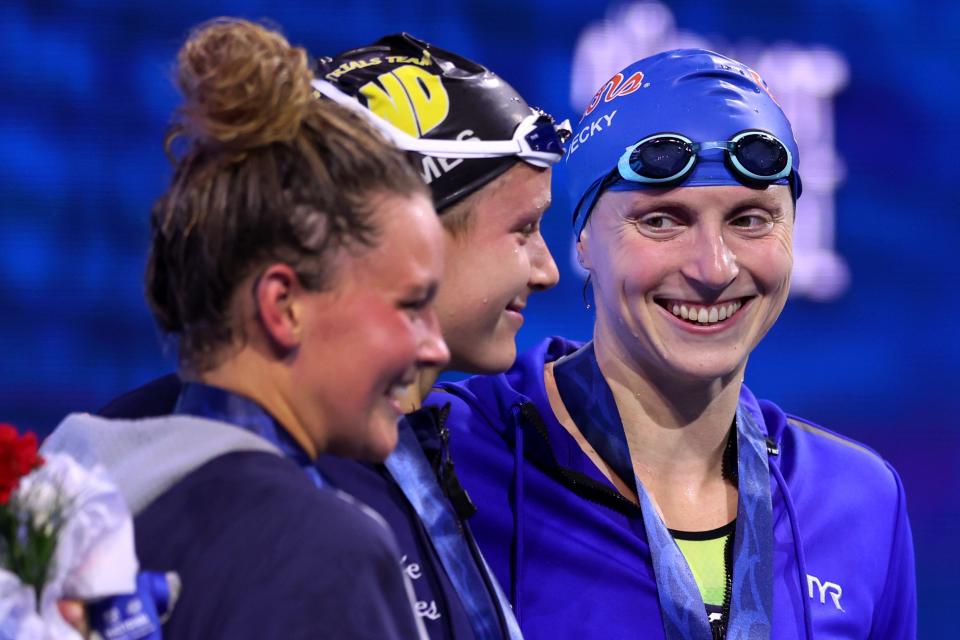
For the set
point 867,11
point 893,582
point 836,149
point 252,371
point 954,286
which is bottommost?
point 893,582

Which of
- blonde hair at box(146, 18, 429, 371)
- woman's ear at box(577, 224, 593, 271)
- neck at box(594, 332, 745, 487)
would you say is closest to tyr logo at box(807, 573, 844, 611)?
neck at box(594, 332, 745, 487)

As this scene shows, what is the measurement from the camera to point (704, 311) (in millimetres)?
2273

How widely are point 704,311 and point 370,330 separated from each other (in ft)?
3.48

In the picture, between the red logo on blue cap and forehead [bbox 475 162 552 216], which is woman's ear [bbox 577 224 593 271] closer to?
the red logo on blue cap

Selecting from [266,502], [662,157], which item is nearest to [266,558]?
[266,502]

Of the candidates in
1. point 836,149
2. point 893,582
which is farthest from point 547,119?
point 836,149

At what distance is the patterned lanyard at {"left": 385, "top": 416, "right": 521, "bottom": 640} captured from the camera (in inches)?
68.5

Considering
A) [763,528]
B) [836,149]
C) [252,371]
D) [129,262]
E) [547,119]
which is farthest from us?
[836,149]

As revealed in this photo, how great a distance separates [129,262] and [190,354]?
1911 mm

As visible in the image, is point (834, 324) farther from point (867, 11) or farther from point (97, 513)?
point (97, 513)

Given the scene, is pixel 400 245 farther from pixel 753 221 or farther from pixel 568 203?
pixel 568 203

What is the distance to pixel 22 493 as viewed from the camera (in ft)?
3.96

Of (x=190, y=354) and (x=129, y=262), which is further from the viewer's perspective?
(x=129, y=262)

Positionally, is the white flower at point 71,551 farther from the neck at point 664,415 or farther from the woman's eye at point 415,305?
the neck at point 664,415
